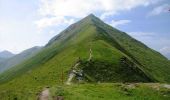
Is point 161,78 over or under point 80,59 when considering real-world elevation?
under

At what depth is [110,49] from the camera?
13062 centimetres

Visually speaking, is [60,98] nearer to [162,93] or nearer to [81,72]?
[162,93]

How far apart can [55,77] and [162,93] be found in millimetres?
52147

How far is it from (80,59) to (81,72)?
1418cm

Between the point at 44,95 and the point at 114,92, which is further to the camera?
the point at 114,92

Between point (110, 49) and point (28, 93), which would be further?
point (110, 49)

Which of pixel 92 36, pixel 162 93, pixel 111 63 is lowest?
pixel 162 93

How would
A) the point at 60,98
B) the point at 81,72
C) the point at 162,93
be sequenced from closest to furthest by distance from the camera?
the point at 60,98
the point at 162,93
the point at 81,72

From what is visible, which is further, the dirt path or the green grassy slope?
the dirt path

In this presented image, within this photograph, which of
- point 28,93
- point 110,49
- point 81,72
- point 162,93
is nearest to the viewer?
point 162,93

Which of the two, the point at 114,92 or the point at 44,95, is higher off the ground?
the point at 44,95

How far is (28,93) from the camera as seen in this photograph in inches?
2347

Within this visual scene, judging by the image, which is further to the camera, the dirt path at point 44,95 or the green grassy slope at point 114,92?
the dirt path at point 44,95

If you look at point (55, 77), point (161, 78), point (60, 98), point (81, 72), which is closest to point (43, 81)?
point (55, 77)
